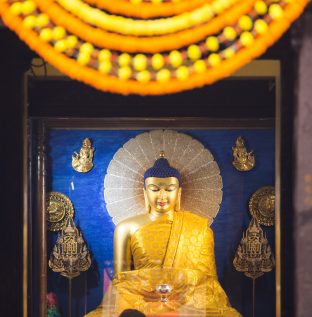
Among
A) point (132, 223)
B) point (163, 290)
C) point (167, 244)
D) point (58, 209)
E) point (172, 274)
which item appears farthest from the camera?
point (58, 209)

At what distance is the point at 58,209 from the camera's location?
410cm

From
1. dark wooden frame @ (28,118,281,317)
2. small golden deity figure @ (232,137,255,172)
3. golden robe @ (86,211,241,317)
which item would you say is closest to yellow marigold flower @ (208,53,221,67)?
golden robe @ (86,211,241,317)

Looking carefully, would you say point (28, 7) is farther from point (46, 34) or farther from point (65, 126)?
point (65, 126)

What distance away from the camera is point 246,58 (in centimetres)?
198

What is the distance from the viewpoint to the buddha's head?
3975 mm

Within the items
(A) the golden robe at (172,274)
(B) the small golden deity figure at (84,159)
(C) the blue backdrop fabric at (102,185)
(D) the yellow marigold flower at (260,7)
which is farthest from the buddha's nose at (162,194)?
(D) the yellow marigold flower at (260,7)

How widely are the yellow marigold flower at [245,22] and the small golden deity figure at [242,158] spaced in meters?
2.19

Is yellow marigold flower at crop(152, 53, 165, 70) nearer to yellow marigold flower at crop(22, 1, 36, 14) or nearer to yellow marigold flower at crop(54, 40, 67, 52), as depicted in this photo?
yellow marigold flower at crop(54, 40, 67, 52)

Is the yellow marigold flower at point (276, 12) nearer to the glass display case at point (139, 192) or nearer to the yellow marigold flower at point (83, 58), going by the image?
the yellow marigold flower at point (83, 58)

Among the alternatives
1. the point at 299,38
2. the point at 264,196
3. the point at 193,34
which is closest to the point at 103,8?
the point at 193,34

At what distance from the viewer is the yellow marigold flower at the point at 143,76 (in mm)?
1991

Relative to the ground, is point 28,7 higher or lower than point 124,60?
higher

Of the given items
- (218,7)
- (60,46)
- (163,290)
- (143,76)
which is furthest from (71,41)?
(163,290)

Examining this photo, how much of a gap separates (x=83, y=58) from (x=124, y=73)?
14 centimetres
